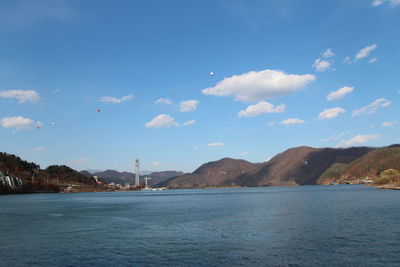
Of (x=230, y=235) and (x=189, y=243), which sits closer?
(x=189, y=243)

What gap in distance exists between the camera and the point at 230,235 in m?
39.5

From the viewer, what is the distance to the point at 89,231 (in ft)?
151

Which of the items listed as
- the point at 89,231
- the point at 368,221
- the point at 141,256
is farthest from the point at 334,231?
the point at 89,231

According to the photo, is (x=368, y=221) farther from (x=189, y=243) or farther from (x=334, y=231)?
(x=189, y=243)

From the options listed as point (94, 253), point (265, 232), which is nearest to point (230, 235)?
point (265, 232)

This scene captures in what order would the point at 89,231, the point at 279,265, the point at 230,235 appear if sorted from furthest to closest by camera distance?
1. the point at 89,231
2. the point at 230,235
3. the point at 279,265

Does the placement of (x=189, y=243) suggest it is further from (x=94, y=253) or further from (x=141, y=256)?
(x=94, y=253)

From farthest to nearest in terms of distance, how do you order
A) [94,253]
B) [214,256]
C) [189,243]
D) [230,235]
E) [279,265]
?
[230,235] → [189,243] → [94,253] → [214,256] → [279,265]

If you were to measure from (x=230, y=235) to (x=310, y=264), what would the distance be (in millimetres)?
15564

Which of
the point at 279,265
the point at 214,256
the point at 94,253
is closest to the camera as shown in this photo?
the point at 279,265

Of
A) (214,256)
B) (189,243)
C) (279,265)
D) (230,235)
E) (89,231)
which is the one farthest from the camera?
(89,231)

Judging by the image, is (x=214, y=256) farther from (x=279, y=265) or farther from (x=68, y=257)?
(x=68, y=257)

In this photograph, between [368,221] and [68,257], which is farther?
[368,221]

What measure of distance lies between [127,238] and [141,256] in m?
10.9
